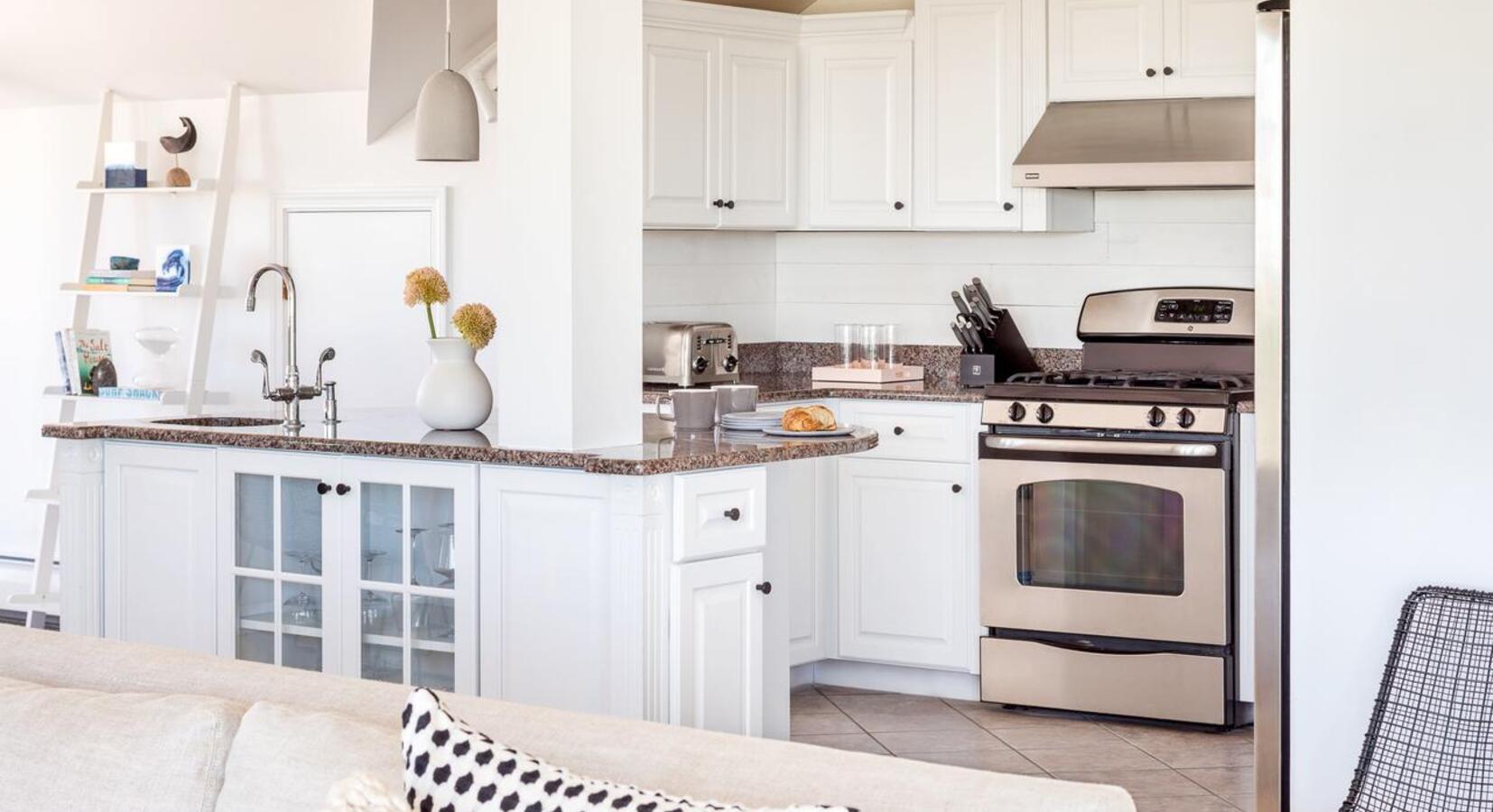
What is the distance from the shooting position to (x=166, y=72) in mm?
5766

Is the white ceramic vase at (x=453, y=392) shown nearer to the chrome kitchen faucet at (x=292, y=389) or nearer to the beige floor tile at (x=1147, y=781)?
the chrome kitchen faucet at (x=292, y=389)

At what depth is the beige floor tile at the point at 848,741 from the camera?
14.6 ft

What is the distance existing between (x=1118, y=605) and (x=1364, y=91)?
2072 mm

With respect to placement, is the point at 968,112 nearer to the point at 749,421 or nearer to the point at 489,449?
the point at 749,421

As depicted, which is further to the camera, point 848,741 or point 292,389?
point 848,741

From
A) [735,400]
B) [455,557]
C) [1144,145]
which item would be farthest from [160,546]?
[1144,145]

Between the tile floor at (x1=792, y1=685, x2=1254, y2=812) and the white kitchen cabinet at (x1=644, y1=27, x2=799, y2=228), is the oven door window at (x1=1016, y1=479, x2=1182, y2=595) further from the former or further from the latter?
the white kitchen cabinet at (x1=644, y1=27, x2=799, y2=228)

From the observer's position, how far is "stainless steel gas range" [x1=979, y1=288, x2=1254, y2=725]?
14.9ft

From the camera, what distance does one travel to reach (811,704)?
495 centimetres

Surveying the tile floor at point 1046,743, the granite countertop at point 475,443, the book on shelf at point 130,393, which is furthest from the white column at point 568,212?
the book on shelf at point 130,393

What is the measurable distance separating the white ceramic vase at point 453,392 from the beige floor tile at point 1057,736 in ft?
5.81

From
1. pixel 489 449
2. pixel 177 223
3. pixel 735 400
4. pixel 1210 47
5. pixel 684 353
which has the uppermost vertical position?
pixel 1210 47

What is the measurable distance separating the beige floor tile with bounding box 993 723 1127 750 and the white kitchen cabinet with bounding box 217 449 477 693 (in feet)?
5.71

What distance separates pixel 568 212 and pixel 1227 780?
2224mm
